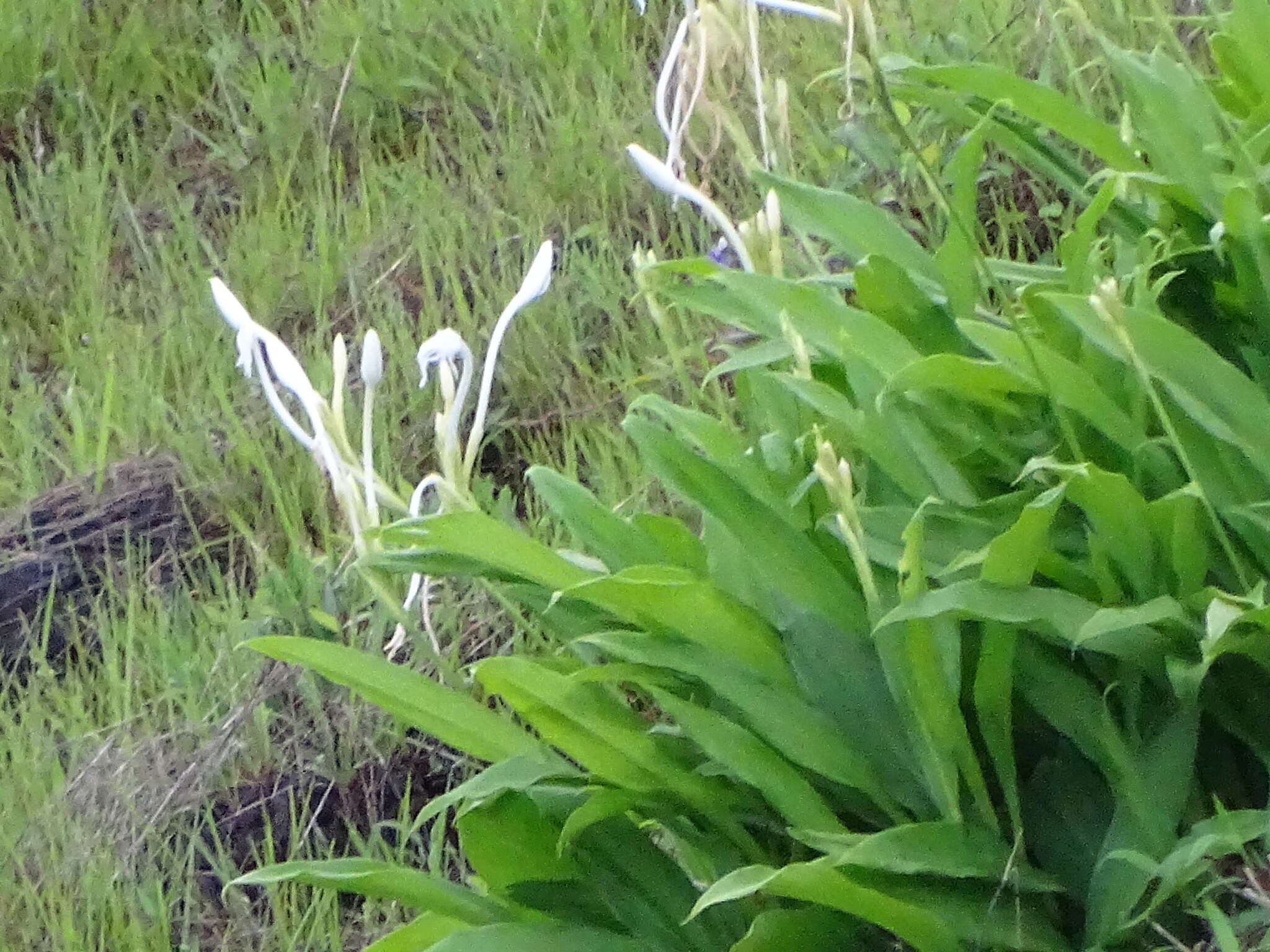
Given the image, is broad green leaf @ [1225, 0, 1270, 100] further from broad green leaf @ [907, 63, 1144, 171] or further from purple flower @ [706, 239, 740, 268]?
purple flower @ [706, 239, 740, 268]

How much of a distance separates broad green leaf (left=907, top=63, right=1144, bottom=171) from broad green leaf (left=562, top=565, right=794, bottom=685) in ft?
1.98

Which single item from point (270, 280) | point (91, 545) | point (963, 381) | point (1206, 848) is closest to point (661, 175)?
point (963, 381)

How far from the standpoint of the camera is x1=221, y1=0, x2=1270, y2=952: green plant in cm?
101

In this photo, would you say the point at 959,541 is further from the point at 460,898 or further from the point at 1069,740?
the point at 460,898

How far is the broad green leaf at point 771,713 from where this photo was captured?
107 cm

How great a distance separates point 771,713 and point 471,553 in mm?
255

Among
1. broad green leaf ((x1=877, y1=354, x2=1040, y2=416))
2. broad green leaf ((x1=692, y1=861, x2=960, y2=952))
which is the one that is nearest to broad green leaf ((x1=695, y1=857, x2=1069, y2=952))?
broad green leaf ((x1=692, y1=861, x2=960, y2=952))

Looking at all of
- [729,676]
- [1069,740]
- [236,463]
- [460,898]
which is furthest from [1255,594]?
[236,463]

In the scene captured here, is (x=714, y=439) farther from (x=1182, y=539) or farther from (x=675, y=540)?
(x=1182, y=539)

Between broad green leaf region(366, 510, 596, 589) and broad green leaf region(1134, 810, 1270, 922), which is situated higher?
broad green leaf region(366, 510, 596, 589)

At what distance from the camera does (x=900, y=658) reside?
1.02 metres

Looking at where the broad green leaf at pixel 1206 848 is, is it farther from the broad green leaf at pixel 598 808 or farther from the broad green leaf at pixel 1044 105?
the broad green leaf at pixel 1044 105

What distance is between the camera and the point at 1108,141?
4.66 ft

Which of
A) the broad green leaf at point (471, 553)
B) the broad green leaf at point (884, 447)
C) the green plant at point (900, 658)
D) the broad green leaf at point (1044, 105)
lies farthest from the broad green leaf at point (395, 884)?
the broad green leaf at point (1044, 105)
